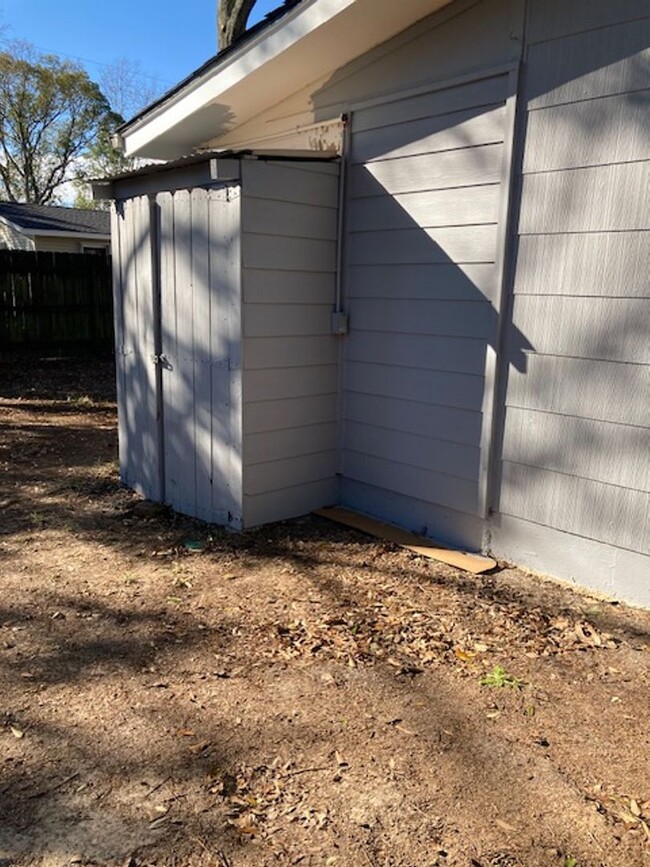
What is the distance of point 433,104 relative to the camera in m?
4.01

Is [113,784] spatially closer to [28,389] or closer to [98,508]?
[98,508]

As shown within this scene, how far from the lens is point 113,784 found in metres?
2.19

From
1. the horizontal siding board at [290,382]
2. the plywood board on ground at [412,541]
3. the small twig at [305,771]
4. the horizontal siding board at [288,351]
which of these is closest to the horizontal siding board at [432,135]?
the horizontal siding board at [288,351]

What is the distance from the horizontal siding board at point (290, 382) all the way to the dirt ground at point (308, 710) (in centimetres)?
93

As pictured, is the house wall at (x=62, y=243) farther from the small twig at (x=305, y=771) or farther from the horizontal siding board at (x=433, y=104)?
the small twig at (x=305, y=771)

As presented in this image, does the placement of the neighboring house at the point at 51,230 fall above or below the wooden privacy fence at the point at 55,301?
above

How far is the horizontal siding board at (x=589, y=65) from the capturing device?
3139 mm

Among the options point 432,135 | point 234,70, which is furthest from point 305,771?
point 234,70

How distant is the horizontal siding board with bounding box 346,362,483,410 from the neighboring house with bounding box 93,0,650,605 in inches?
0.6

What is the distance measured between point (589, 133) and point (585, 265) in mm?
621

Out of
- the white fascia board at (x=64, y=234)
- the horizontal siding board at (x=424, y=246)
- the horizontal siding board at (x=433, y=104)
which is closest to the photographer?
the horizontal siding board at (x=433, y=104)

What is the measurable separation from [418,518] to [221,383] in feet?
4.95

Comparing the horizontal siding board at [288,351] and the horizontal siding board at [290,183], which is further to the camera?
the horizontal siding board at [288,351]

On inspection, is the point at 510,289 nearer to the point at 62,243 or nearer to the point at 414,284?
the point at 414,284
